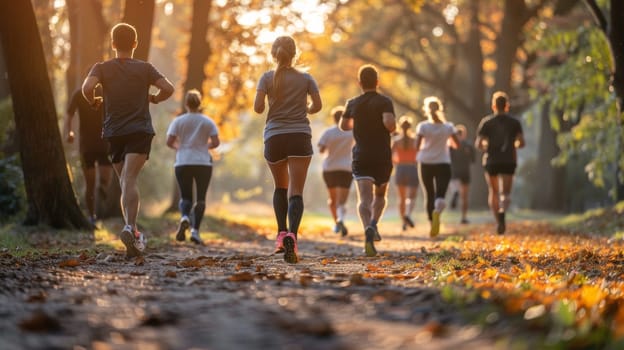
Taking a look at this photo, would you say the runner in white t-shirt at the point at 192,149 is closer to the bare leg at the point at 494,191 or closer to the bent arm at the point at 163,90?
the bent arm at the point at 163,90

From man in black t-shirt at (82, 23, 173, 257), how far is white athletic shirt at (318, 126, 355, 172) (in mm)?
6976

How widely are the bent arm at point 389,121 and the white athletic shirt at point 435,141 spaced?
443 cm

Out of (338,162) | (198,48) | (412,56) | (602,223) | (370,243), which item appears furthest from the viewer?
(412,56)

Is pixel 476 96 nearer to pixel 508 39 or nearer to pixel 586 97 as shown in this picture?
pixel 508 39

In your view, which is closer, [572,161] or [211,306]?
[211,306]

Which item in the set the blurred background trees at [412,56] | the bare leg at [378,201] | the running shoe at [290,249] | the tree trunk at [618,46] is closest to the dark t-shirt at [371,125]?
the bare leg at [378,201]

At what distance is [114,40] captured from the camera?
8781 mm

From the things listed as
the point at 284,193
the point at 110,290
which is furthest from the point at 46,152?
the point at 110,290

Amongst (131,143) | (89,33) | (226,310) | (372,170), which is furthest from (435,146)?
(226,310)

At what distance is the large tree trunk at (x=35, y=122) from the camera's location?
11609 millimetres

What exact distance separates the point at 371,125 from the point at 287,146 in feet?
5.82

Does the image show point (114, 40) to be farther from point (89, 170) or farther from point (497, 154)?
point (497, 154)

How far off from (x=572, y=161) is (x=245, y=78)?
16.5m

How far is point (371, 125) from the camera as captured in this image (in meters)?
10.1
